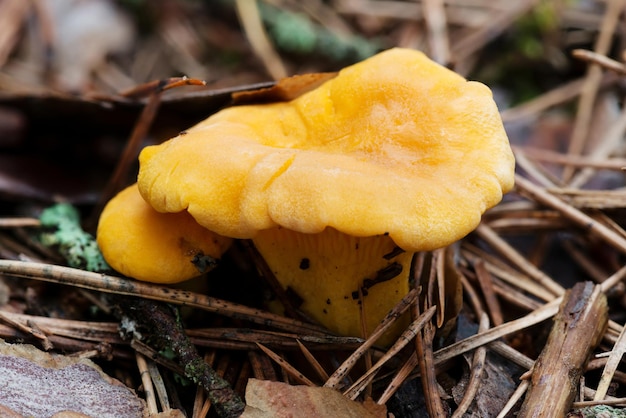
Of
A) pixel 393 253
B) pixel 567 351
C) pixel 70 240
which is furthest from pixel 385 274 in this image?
pixel 70 240

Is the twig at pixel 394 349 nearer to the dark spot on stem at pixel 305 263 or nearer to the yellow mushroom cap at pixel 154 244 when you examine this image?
the dark spot on stem at pixel 305 263

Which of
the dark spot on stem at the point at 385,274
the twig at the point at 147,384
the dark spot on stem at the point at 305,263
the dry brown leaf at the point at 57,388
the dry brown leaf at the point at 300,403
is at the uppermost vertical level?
the dark spot on stem at the point at 385,274

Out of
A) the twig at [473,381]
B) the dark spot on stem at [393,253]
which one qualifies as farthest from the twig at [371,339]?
the twig at [473,381]

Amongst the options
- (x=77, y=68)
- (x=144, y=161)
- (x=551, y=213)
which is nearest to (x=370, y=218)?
(x=144, y=161)

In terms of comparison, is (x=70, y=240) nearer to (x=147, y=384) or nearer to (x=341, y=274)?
(x=147, y=384)

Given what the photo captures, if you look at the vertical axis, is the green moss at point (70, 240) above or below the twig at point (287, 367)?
above

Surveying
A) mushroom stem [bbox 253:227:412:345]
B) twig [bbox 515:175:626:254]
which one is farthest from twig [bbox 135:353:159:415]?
twig [bbox 515:175:626:254]
